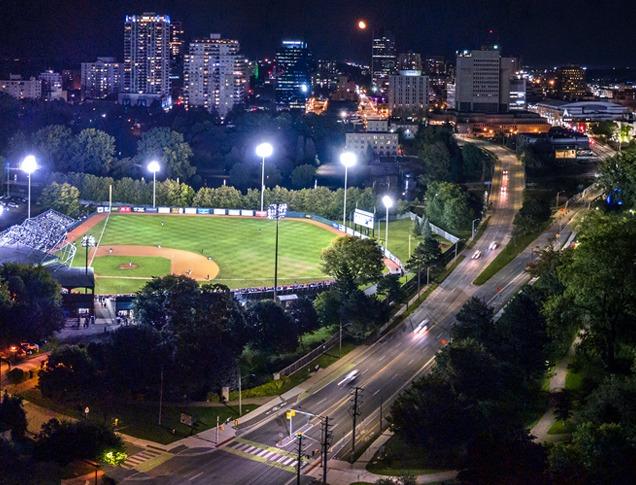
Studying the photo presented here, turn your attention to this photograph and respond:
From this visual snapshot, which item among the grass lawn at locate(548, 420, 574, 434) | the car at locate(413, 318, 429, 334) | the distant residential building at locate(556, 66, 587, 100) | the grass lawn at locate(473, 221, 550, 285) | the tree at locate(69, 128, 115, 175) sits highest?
the distant residential building at locate(556, 66, 587, 100)

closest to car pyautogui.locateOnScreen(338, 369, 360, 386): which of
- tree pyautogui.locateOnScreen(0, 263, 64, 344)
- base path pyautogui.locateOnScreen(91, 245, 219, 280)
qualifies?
tree pyautogui.locateOnScreen(0, 263, 64, 344)

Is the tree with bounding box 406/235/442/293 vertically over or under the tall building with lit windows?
under

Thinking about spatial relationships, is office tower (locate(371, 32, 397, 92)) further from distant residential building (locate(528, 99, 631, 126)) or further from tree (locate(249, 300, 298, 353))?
tree (locate(249, 300, 298, 353))

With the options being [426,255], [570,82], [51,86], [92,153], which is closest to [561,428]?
[426,255]

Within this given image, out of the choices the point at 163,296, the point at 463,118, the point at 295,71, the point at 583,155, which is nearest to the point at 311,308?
the point at 163,296

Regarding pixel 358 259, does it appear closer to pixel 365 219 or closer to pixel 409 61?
pixel 365 219

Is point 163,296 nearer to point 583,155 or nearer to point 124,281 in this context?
point 124,281
